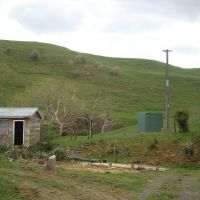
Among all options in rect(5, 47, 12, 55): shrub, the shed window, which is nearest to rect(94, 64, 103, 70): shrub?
rect(5, 47, 12, 55): shrub

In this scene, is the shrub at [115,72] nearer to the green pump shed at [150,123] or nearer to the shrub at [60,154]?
the green pump shed at [150,123]

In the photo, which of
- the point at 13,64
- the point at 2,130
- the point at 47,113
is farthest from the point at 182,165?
the point at 13,64

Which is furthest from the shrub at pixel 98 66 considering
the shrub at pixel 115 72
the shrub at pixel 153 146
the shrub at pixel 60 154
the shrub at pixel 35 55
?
the shrub at pixel 60 154

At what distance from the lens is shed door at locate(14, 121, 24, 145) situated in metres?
40.2

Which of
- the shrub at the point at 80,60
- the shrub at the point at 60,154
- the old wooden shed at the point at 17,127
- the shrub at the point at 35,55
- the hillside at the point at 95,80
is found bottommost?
the shrub at the point at 60,154

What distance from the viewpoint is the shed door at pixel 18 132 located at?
4022 centimetres

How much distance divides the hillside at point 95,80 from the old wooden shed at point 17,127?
18.3m

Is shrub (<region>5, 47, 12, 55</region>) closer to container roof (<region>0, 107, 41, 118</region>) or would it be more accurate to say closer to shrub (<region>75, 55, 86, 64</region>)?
shrub (<region>75, 55, 86, 64</region>)

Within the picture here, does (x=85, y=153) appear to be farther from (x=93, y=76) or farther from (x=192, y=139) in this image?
(x=93, y=76)

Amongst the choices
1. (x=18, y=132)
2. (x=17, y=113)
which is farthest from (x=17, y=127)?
(x=17, y=113)

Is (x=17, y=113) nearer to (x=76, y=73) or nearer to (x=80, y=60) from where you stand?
(x=76, y=73)

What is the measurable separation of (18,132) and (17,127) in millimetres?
436

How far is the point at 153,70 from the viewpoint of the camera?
105m

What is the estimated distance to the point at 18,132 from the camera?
40.5 metres
